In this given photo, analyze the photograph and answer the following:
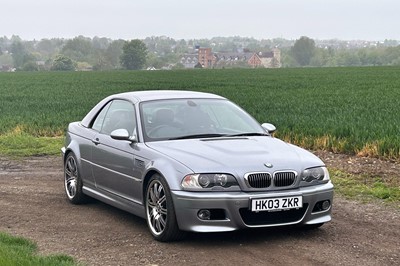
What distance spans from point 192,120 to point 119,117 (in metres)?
1.00

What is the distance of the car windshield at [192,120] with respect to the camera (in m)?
7.87

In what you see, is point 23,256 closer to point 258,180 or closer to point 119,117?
point 258,180

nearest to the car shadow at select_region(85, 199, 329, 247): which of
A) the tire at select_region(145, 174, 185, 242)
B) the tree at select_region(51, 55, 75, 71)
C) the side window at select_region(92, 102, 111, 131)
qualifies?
the tire at select_region(145, 174, 185, 242)

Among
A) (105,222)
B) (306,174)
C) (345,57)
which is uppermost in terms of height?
(306,174)

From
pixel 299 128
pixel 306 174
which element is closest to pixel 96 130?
pixel 306 174

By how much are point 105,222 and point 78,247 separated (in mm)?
1241

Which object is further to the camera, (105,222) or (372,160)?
(372,160)

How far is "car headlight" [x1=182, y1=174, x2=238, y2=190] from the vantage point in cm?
671

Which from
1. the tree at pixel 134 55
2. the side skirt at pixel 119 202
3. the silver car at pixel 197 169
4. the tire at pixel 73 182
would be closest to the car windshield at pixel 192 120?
the silver car at pixel 197 169

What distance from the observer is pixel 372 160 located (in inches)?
471

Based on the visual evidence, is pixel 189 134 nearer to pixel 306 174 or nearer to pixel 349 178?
pixel 306 174

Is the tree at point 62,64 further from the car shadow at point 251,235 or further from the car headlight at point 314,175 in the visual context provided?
the car headlight at point 314,175

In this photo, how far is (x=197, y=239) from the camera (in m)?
7.14

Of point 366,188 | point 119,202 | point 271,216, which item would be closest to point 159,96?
point 119,202
